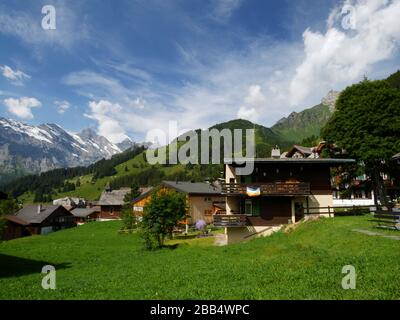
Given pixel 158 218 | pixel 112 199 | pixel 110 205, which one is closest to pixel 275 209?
pixel 158 218

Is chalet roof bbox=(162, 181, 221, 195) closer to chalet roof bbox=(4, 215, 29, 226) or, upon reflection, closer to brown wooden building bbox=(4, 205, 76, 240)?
chalet roof bbox=(4, 215, 29, 226)

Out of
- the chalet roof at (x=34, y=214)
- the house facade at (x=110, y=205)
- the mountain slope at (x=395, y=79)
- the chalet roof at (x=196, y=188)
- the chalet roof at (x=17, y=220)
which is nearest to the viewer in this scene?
the chalet roof at (x=196, y=188)

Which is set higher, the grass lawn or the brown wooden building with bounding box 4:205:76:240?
the grass lawn

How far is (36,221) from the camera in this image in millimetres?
98250

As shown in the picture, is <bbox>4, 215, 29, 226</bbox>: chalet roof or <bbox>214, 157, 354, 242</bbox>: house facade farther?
<bbox>4, 215, 29, 226</bbox>: chalet roof

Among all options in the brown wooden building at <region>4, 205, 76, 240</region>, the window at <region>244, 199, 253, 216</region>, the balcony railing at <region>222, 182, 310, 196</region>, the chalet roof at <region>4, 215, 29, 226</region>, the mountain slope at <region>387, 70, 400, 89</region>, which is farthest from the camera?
the mountain slope at <region>387, 70, 400, 89</region>

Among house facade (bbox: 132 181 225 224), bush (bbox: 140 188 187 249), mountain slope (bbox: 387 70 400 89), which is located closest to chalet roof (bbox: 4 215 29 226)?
house facade (bbox: 132 181 225 224)

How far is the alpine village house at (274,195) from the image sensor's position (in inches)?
1426

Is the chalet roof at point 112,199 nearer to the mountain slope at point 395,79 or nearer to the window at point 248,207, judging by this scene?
the window at point 248,207

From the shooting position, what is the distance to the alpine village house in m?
36.2

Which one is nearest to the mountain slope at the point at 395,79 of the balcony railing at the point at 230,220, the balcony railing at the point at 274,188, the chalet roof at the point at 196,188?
the chalet roof at the point at 196,188

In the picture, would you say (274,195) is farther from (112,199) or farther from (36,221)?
(112,199)

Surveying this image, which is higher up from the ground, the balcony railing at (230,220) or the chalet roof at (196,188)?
the chalet roof at (196,188)
